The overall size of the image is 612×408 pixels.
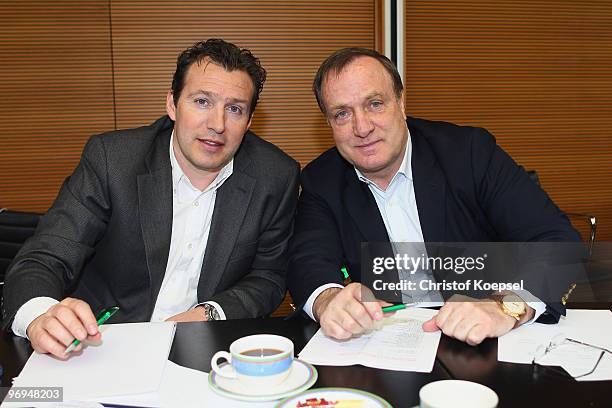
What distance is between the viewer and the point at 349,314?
4.56 feet

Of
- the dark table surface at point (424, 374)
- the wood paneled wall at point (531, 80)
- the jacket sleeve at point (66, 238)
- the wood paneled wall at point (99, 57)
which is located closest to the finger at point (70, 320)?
the dark table surface at point (424, 374)

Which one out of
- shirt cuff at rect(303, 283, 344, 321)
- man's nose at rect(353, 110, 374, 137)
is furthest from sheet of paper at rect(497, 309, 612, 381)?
man's nose at rect(353, 110, 374, 137)

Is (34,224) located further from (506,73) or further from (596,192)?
(596,192)

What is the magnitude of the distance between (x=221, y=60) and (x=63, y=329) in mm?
1042

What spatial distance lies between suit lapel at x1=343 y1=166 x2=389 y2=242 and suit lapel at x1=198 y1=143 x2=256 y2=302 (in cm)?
34

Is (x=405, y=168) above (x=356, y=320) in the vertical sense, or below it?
above

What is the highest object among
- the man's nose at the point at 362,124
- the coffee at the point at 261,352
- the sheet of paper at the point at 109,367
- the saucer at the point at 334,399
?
the man's nose at the point at 362,124

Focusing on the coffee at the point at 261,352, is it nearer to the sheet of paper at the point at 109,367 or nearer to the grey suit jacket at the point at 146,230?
the sheet of paper at the point at 109,367

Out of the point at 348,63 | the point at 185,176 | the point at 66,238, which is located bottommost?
the point at 66,238

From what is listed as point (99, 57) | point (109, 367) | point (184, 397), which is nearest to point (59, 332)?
point (109, 367)

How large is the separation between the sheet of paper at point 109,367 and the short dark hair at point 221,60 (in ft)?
3.01

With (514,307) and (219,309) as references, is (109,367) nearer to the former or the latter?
(219,309)

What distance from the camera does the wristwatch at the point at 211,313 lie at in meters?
1.77

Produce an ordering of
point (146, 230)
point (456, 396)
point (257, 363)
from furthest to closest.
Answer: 1. point (146, 230)
2. point (257, 363)
3. point (456, 396)
